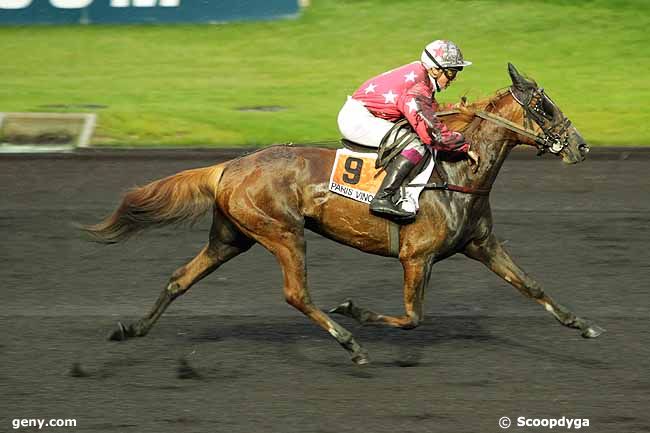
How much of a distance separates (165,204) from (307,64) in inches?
515

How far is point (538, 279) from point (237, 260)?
2731 mm

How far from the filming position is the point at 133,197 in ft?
28.2

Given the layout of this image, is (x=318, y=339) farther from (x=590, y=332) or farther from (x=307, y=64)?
(x=307, y=64)

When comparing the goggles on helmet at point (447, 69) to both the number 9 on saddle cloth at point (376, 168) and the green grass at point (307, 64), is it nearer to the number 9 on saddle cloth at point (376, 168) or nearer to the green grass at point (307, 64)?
the number 9 on saddle cloth at point (376, 168)

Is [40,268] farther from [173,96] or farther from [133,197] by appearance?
[173,96]

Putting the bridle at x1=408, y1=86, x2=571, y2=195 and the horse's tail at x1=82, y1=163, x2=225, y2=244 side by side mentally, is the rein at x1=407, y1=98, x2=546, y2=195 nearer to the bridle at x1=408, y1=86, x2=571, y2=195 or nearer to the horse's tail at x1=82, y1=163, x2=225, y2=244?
the bridle at x1=408, y1=86, x2=571, y2=195

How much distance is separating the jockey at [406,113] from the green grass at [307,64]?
8.01 metres

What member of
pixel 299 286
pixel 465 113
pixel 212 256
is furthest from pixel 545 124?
pixel 212 256

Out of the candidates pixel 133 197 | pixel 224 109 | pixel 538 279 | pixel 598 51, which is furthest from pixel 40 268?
pixel 598 51

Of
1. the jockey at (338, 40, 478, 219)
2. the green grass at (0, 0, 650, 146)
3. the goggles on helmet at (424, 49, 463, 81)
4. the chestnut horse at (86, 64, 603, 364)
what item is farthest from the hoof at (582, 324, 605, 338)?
the green grass at (0, 0, 650, 146)

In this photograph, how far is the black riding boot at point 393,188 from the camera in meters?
8.00

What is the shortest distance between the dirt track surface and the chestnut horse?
0.40 metres

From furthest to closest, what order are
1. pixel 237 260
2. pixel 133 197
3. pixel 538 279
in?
pixel 237 260
pixel 538 279
pixel 133 197

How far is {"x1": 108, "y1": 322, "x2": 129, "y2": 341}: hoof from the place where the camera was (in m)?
8.59
